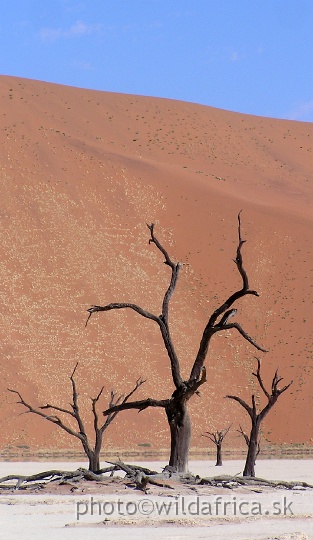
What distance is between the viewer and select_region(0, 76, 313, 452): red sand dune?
56312 mm

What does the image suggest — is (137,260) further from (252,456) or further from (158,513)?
(158,513)

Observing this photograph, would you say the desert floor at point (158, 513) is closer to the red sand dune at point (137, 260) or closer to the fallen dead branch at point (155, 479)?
the fallen dead branch at point (155, 479)

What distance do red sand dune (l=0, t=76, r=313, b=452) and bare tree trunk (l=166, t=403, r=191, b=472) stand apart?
31.3 m

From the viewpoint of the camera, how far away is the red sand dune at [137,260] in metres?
56.3

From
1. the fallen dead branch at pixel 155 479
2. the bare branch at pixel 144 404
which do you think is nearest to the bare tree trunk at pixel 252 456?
the fallen dead branch at pixel 155 479

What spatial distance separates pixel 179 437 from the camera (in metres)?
19.4

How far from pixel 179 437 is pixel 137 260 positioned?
50.2 m

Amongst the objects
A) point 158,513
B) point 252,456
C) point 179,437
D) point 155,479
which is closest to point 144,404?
point 179,437

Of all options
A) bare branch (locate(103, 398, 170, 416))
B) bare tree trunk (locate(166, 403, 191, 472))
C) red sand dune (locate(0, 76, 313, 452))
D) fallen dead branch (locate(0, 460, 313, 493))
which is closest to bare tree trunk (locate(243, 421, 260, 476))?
fallen dead branch (locate(0, 460, 313, 493))

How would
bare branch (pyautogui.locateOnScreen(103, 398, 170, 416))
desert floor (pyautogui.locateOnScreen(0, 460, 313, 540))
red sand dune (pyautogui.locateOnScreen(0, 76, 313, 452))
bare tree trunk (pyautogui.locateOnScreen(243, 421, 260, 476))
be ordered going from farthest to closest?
red sand dune (pyautogui.locateOnScreen(0, 76, 313, 452)) → bare tree trunk (pyautogui.locateOnScreen(243, 421, 260, 476)) → bare branch (pyautogui.locateOnScreen(103, 398, 170, 416)) → desert floor (pyautogui.locateOnScreen(0, 460, 313, 540))

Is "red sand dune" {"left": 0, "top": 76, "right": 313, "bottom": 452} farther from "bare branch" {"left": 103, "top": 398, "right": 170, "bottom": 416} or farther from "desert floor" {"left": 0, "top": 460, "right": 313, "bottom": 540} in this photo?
"desert floor" {"left": 0, "top": 460, "right": 313, "bottom": 540}

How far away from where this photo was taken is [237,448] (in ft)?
178

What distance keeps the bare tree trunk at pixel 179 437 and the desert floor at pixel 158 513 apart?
1.15 m

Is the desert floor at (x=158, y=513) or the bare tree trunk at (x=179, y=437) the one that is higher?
the bare tree trunk at (x=179, y=437)
